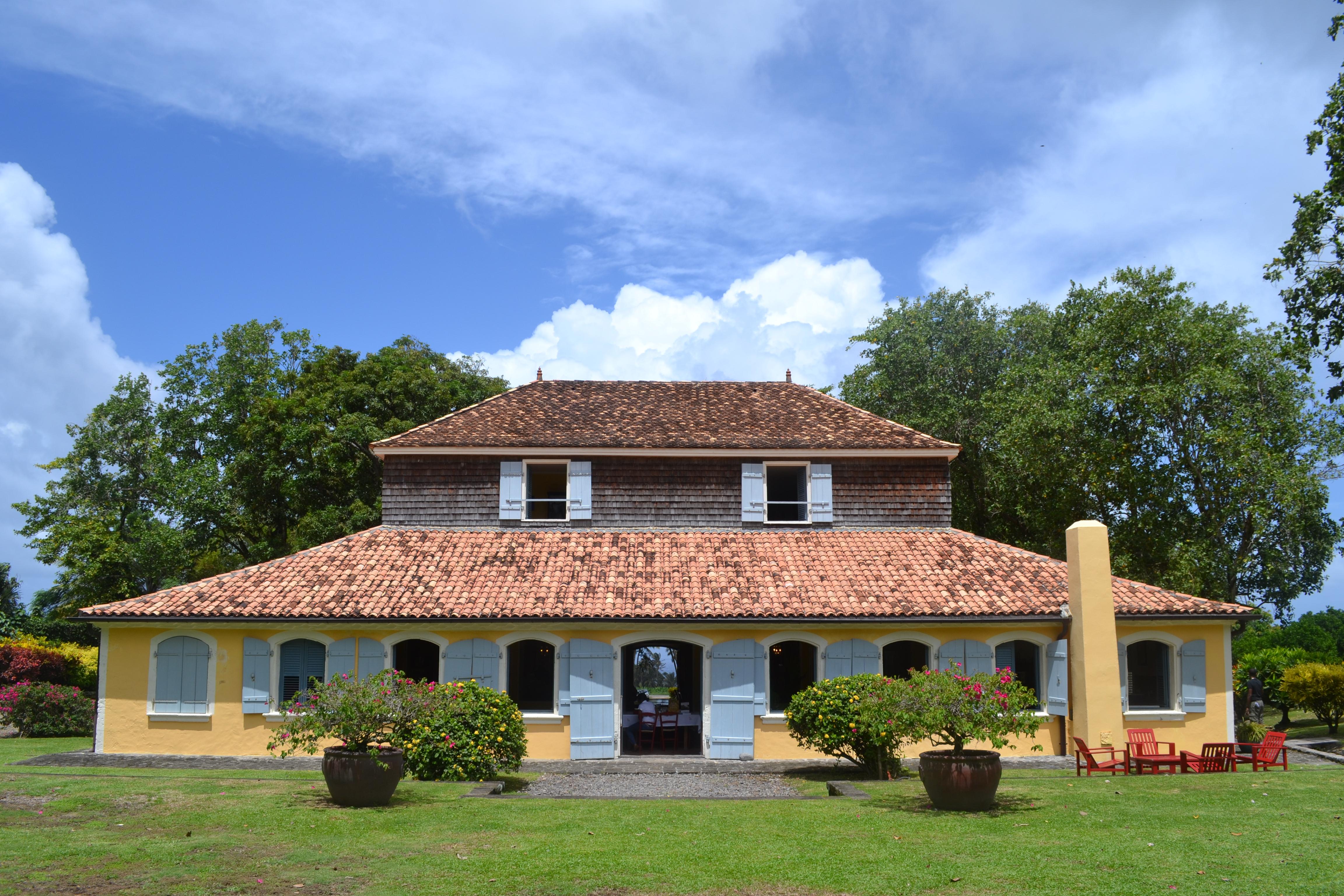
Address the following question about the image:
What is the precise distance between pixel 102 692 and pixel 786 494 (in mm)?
15804

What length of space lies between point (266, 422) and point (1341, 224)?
3066 cm

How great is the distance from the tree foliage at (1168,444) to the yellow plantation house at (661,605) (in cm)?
624

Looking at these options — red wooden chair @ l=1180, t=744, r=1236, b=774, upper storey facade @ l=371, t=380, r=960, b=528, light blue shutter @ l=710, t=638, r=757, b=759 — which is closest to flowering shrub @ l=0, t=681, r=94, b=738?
upper storey facade @ l=371, t=380, r=960, b=528

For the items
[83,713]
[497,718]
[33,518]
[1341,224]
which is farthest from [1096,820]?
[33,518]

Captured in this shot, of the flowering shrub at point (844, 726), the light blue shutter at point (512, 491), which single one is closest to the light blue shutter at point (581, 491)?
the light blue shutter at point (512, 491)

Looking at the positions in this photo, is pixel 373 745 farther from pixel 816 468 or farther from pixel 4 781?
pixel 816 468

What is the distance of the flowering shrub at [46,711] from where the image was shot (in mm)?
23156

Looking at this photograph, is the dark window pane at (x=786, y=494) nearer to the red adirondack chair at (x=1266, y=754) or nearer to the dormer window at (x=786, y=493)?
the dormer window at (x=786, y=493)

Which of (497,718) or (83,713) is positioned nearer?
(497,718)

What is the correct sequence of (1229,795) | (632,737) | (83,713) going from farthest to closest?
(83,713)
(632,737)
(1229,795)

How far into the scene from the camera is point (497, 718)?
16.1m

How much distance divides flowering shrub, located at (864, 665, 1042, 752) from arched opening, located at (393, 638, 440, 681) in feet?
40.1

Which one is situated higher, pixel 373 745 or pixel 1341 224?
pixel 1341 224

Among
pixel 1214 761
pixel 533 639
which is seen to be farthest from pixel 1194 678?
pixel 533 639
